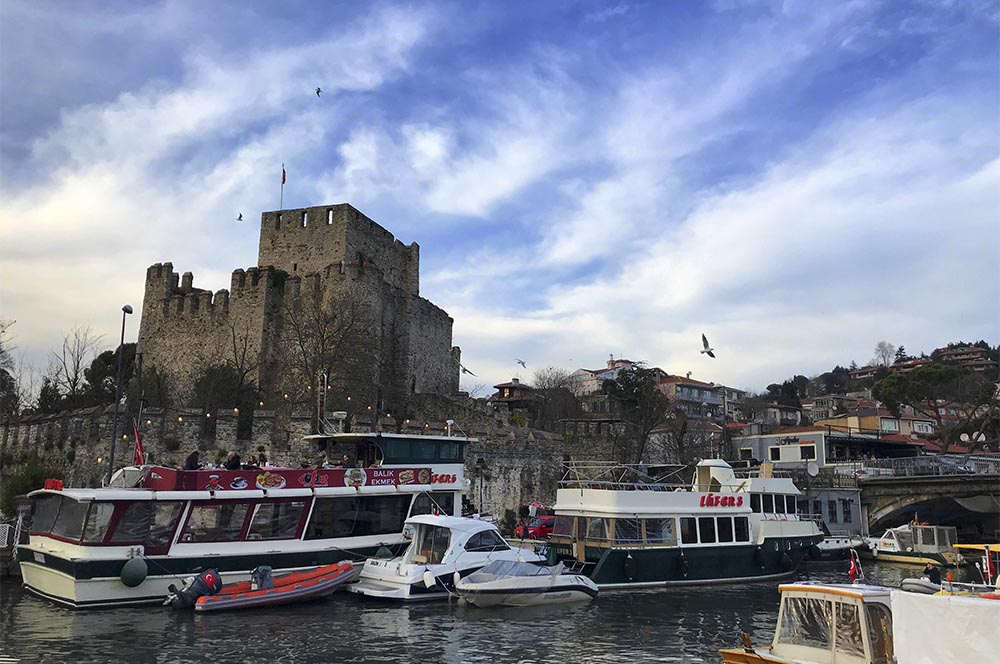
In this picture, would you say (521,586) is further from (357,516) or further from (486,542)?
(357,516)

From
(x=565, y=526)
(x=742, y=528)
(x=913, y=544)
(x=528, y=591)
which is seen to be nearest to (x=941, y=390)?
(x=913, y=544)

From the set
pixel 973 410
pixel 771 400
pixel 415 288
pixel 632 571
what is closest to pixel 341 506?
pixel 632 571

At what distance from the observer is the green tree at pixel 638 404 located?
40.8m

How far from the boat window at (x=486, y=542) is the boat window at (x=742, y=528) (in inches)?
295

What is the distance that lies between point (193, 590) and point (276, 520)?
2.92 meters

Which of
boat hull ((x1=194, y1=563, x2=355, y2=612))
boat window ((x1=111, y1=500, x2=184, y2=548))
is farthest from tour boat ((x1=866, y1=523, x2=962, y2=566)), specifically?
boat window ((x1=111, y1=500, x2=184, y2=548))

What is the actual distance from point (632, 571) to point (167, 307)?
2859 centimetres

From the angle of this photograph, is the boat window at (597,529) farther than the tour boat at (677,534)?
Yes

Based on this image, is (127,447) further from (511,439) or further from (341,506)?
(511,439)

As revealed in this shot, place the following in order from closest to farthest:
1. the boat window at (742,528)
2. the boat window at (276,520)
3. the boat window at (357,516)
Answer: the boat window at (276,520), the boat window at (357,516), the boat window at (742,528)

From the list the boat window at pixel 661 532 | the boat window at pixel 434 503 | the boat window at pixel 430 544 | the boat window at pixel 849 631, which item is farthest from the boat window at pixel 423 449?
the boat window at pixel 849 631

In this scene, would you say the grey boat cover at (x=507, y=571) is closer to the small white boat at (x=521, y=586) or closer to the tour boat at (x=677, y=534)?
the small white boat at (x=521, y=586)

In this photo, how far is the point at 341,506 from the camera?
65.0 ft

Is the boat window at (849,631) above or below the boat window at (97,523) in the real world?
below
